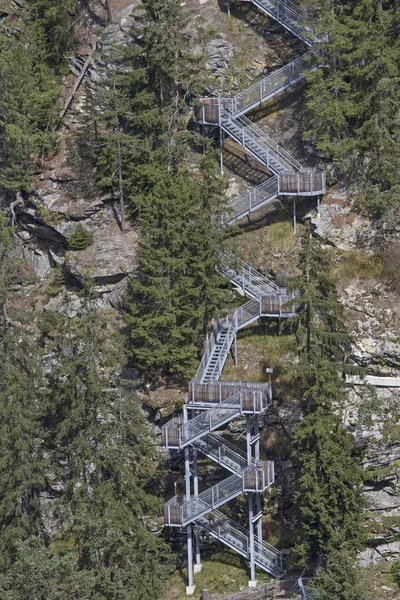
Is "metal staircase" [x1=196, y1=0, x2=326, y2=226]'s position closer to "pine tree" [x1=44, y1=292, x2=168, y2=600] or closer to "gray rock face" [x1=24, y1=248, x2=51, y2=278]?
"pine tree" [x1=44, y1=292, x2=168, y2=600]

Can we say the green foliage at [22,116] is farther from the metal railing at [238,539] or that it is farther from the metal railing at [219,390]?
the metal railing at [238,539]

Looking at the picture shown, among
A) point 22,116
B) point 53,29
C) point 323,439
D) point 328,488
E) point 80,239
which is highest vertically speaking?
point 53,29

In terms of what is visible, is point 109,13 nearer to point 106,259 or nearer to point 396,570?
point 106,259

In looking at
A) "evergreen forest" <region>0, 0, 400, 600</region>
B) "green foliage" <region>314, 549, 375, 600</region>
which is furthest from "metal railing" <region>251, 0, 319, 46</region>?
"green foliage" <region>314, 549, 375, 600</region>

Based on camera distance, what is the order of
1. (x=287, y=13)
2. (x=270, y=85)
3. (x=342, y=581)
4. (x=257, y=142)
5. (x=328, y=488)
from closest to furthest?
(x=342, y=581) → (x=328, y=488) → (x=257, y=142) → (x=270, y=85) → (x=287, y=13)

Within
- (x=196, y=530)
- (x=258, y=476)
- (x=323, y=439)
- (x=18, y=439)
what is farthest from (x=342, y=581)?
(x=18, y=439)
